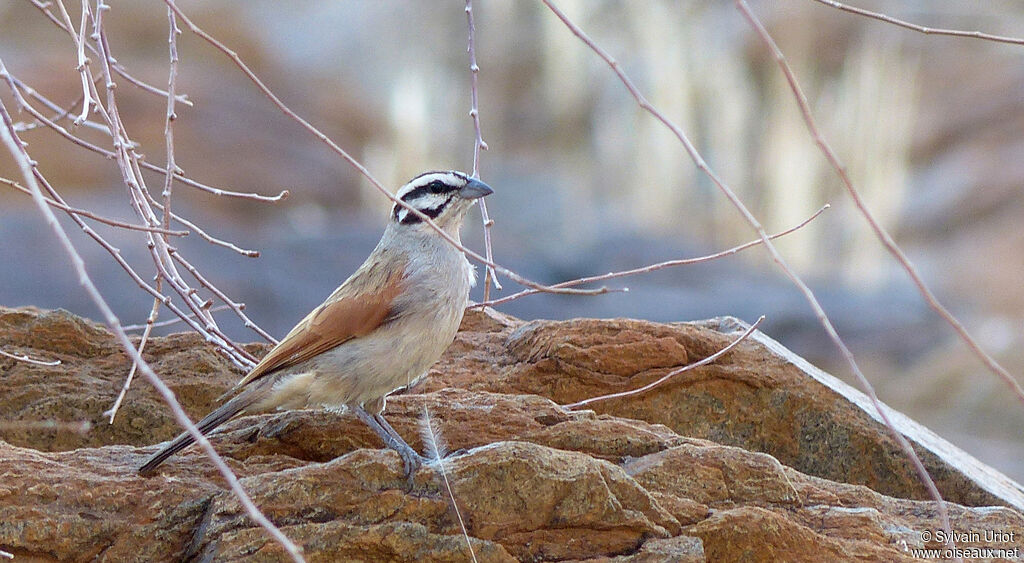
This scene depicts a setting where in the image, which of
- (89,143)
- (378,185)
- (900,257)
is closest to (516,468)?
(378,185)

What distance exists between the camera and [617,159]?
2072cm

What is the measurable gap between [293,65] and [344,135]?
8.73 ft

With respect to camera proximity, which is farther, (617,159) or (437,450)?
(617,159)

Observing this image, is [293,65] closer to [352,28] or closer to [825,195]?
[352,28]

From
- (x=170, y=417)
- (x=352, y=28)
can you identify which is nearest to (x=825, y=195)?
(x=352, y=28)

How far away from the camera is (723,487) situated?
388 cm

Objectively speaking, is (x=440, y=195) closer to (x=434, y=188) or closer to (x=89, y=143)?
(x=434, y=188)

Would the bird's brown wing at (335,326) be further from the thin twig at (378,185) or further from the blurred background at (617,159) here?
the blurred background at (617,159)

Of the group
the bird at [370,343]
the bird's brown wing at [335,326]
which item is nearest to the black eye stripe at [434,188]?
the bird at [370,343]

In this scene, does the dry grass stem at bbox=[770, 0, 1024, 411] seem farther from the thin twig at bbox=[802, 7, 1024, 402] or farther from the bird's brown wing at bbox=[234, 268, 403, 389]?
the bird's brown wing at bbox=[234, 268, 403, 389]

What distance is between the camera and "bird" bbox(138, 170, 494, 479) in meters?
4.25

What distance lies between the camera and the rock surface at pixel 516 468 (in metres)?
3.48

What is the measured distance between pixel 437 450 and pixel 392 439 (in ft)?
0.53

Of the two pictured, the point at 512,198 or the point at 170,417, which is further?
the point at 512,198
